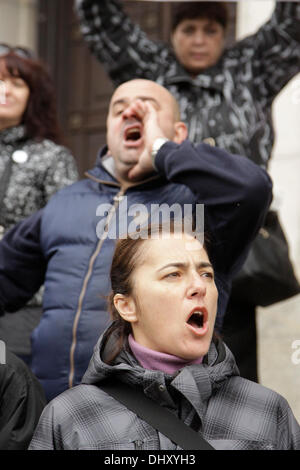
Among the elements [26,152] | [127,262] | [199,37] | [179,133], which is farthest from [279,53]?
[127,262]

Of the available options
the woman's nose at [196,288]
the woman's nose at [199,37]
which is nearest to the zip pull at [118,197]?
the woman's nose at [196,288]

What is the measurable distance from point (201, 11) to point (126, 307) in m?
2.21

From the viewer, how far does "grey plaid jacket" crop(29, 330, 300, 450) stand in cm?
249

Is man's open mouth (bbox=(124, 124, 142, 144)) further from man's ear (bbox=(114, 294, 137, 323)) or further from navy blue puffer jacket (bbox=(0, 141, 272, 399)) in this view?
man's ear (bbox=(114, 294, 137, 323))

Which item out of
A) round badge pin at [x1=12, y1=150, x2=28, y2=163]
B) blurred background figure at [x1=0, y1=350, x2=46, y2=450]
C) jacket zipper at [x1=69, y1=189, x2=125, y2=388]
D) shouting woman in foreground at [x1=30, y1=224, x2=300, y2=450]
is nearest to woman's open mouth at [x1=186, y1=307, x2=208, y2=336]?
shouting woman in foreground at [x1=30, y1=224, x2=300, y2=450]

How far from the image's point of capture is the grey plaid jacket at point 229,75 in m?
4.27

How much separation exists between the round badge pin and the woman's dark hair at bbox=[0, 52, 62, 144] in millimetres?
154

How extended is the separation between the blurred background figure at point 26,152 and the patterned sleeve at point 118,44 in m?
0.32

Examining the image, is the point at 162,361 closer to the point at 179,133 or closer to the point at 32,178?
the point at 179,133

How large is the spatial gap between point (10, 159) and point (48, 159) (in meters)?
0.19

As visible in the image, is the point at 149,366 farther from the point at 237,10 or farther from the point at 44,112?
the point at 237,10

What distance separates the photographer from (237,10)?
19.8ft
